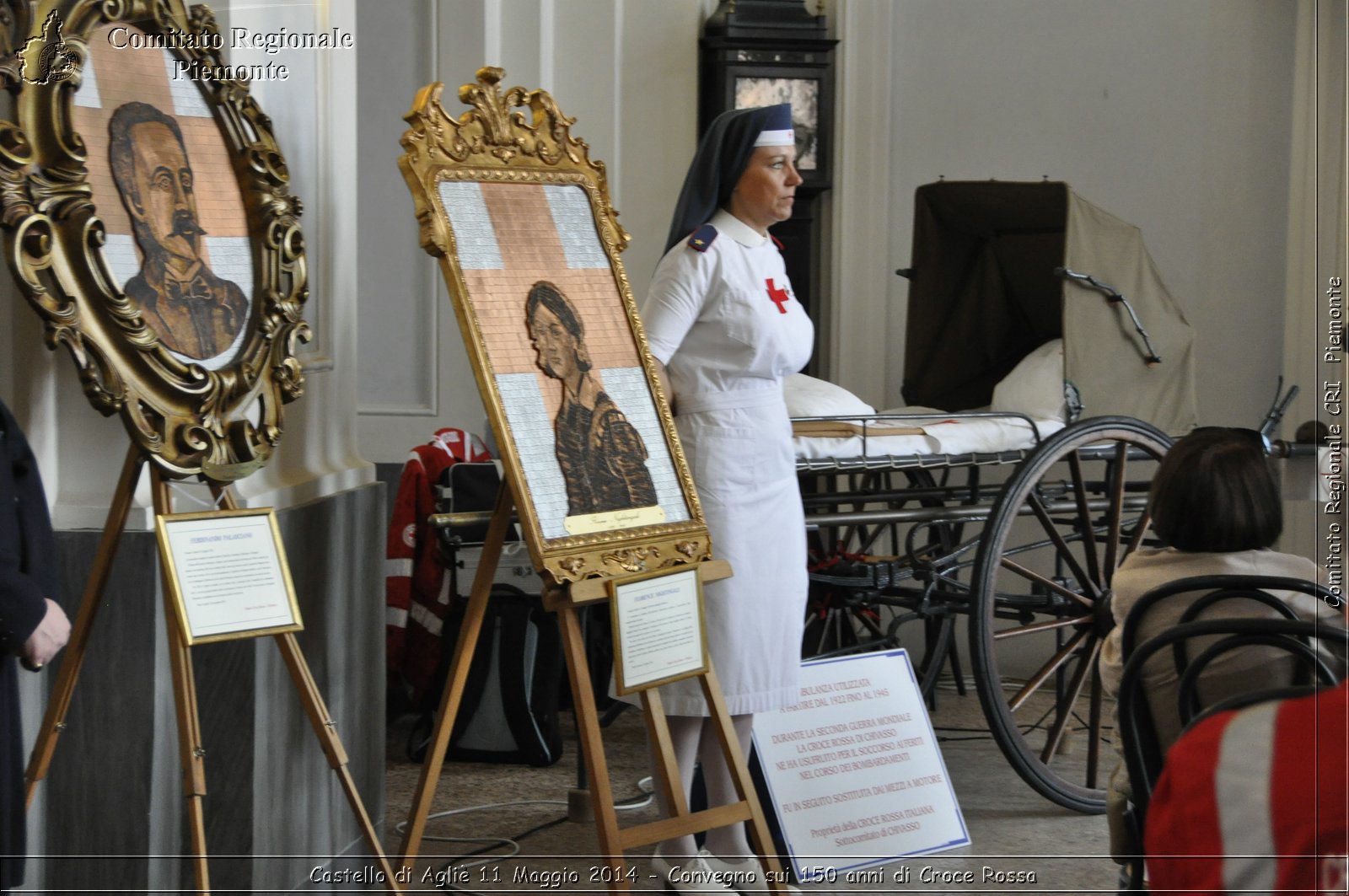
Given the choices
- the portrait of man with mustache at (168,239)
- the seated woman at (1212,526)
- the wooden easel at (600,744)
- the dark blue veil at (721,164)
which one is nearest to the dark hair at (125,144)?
the portrait of man with mustache at (168,239)

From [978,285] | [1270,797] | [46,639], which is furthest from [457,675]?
[978,285]

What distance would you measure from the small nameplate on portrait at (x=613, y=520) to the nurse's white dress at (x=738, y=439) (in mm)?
250

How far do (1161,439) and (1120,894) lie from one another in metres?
1.93

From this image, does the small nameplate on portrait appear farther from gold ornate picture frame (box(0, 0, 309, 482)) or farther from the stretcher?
the stretcher

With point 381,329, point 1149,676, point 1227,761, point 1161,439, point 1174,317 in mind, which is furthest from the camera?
point 381,329

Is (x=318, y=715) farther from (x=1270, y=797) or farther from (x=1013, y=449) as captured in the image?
(x=1013, y=449)

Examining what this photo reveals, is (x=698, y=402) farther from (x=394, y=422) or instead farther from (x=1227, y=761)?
(x=394, y=422)

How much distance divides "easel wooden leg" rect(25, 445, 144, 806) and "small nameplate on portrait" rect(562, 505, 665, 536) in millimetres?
717

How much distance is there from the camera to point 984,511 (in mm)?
3672

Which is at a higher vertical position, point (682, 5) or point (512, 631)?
point (682, 5)

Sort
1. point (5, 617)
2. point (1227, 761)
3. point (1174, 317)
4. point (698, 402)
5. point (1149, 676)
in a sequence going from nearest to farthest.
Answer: point (1227, 761)
point (5, 617)
point (1149, 676)
point (698, 402)
point (1174, 317)

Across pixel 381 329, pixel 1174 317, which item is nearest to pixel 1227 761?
pixel 1174 317

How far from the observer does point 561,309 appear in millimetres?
2547

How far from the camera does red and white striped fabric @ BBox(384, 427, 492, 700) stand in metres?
4.11
